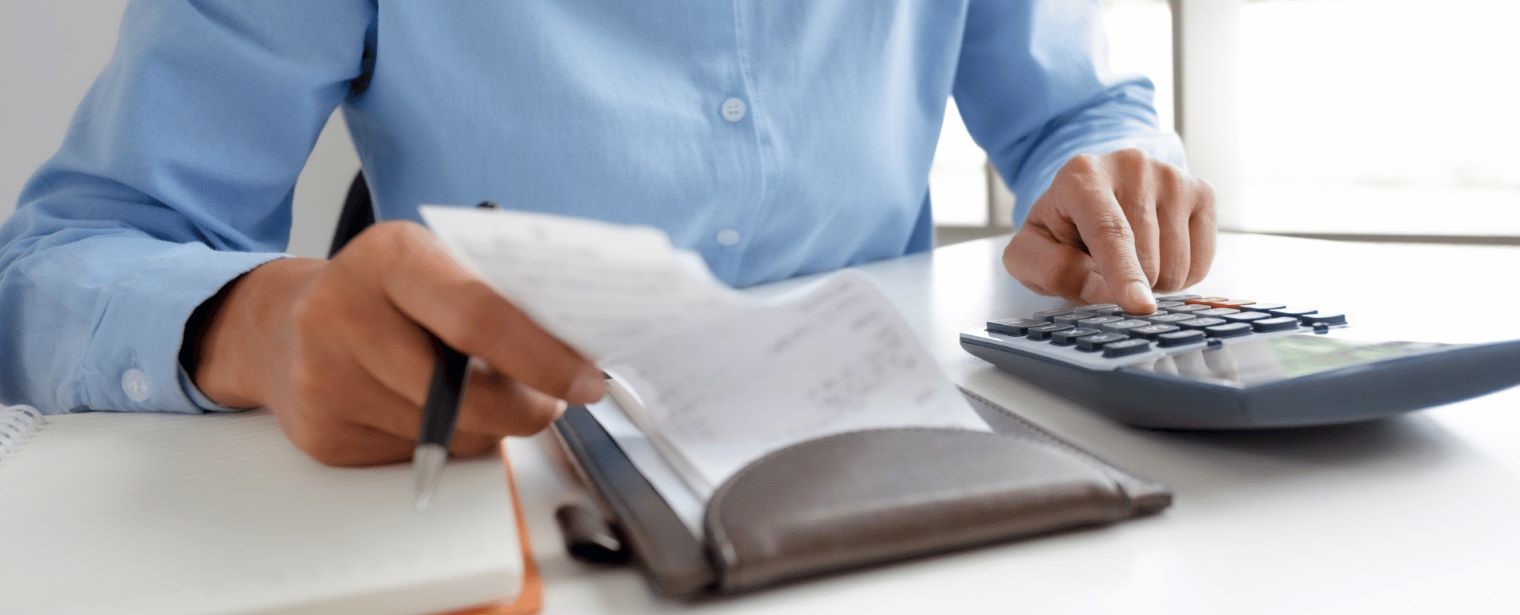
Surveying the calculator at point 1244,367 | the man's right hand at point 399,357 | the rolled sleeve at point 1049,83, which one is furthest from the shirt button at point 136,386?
the rolled sleeve at point 1049,83

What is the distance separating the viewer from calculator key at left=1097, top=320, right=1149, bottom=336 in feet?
1.38

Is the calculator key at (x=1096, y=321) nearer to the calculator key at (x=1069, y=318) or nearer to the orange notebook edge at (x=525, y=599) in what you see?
the calculator key at (x=1069, y=318)

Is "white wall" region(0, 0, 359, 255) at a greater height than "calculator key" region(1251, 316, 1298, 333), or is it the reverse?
"white wall" region(0, 0, 359, 255)

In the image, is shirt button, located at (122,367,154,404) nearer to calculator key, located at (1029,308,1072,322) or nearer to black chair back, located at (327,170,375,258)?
calculator key, located at (1029,308,1072,322)

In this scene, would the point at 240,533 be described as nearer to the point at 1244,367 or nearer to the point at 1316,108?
the point at 1244,367

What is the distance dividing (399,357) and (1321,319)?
331mm

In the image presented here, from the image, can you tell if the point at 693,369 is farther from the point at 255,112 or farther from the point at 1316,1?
Result: the point at 1316,1

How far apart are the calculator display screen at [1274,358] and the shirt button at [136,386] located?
39cm

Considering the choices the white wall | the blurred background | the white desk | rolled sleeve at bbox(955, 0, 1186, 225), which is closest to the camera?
the white desk

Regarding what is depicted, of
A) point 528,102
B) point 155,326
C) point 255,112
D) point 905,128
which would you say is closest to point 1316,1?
point 905,128

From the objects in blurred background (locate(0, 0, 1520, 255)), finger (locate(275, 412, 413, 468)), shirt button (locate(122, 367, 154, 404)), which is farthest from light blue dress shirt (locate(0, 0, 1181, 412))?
blurred background (locate(0, 0, 1520, 255))

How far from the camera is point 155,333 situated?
1.51 ft

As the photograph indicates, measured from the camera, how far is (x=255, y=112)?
2.02 ft

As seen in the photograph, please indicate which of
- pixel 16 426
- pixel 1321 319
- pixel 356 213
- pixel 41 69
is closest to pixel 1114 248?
pixel 1321 319
